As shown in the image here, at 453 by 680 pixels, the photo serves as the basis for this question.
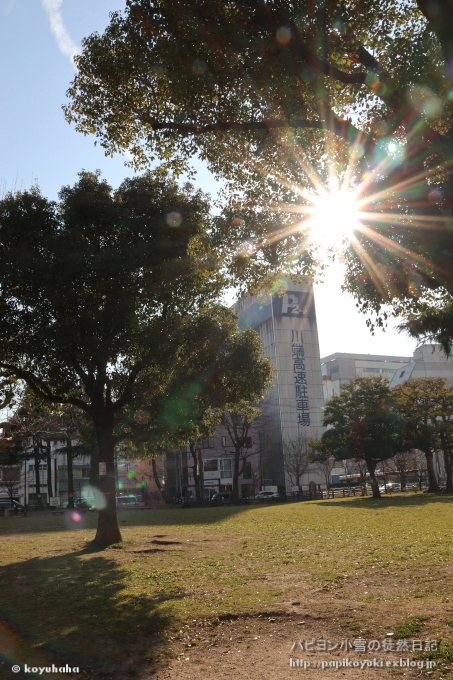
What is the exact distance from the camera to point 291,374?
259 feet

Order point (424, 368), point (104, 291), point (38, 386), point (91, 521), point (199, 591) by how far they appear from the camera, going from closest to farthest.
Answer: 1. point (199, 591)
2. point (104, 291)
3. point (38, 386)
4. point (91, 521)
5. point (424, 368)

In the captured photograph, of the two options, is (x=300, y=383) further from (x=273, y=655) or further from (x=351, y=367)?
(x=273, y=655)

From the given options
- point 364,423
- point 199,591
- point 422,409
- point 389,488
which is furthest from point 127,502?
point 199,591

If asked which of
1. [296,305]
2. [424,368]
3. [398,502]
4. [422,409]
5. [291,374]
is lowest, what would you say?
[398,502]

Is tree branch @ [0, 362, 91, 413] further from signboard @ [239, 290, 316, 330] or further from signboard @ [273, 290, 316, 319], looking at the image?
signboard @ [273, 290, 316, 319]

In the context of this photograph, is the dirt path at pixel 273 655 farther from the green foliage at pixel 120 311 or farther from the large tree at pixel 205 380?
the large tree at pixel 205 380

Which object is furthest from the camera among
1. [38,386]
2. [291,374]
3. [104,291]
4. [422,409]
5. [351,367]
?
[351,367]

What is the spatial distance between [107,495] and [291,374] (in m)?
64.0

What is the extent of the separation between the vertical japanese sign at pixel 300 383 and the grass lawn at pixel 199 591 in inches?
2431

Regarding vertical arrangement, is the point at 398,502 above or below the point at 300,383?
below

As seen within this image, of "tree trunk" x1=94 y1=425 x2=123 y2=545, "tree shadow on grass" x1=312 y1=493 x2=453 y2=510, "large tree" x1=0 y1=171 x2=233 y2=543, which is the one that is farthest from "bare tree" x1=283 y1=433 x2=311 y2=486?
"large tree" x1=0 y1=171 x2=233 y2=543

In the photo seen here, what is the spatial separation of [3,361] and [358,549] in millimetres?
10872

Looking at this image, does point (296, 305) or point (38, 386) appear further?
point (296, 305)

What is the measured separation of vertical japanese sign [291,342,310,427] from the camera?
78069 millimetres
